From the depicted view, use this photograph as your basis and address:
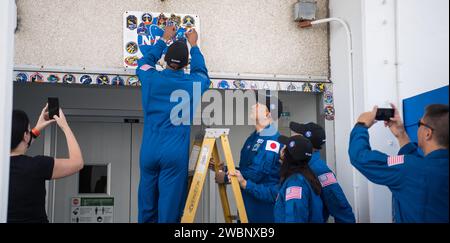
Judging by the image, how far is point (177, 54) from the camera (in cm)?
419

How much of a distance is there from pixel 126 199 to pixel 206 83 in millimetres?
2363

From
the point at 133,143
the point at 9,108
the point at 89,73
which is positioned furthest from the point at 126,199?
the point at 9,108

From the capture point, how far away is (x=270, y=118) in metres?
4.75

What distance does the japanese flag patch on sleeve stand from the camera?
4.41 m

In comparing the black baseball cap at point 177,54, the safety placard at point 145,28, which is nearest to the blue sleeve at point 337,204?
the black baseball cap at point 177,54

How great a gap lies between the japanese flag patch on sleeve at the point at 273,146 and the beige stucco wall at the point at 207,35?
33.0 inches

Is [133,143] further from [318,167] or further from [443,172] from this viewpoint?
[443,172]

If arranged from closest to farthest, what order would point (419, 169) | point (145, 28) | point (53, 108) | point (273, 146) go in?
1. point (419, 169)
2. point (53, 108)
3. point (273, 146)
4. point (145, 28)

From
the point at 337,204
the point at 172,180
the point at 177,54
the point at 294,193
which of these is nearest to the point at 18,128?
the point at 172,180

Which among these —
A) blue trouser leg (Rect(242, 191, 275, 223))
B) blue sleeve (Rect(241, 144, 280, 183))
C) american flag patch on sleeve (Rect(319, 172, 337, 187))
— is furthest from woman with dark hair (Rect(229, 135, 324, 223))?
blue trouser leg (Rect(242, 191, 275, 223))

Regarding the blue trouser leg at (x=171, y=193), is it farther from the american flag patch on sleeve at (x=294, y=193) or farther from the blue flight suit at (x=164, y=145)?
the american flag patch on sleeve at (x=294, y=193)

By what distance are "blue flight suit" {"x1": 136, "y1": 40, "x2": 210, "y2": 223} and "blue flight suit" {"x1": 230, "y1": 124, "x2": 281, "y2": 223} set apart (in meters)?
0.64

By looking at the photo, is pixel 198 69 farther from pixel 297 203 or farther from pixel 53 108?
pixel 297 203

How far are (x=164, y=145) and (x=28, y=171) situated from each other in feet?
3.51
